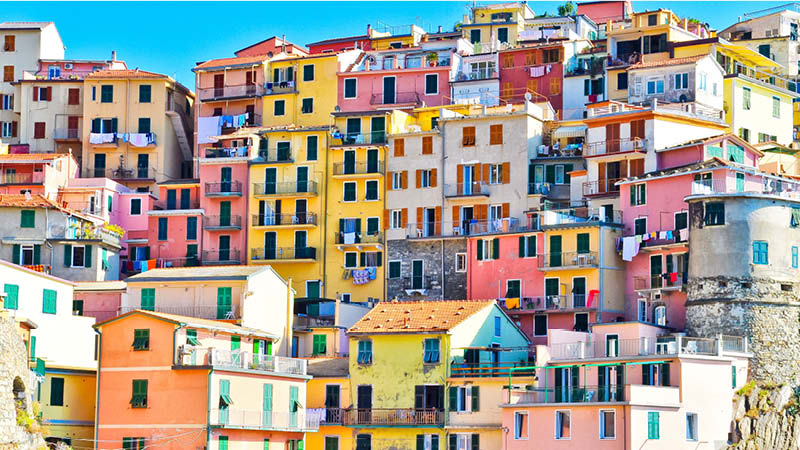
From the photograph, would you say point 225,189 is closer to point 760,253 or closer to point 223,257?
point 223,257

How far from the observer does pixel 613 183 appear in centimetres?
8412

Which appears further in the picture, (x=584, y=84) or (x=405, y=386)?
(x=584, y=84)

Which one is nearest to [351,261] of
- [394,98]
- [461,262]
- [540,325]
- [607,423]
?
[461,262]

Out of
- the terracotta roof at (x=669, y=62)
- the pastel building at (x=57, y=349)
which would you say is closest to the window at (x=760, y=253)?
the terracotta roof at (x=669, y=62)

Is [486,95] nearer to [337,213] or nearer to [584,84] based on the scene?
[584,84]

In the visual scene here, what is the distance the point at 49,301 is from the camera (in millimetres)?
73688

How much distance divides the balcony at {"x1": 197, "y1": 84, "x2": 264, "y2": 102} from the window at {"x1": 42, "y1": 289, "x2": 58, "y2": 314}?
30.4 m

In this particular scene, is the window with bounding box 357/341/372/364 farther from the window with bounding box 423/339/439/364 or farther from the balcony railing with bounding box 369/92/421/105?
the balcony railing with bounding box 369/92/421/105

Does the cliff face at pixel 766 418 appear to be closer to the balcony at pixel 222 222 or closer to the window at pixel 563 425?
the window at pixel 563 425

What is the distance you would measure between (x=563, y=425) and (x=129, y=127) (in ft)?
146

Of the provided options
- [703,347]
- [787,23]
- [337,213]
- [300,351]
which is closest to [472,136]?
[337,213]

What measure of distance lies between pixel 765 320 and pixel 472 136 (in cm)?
2278

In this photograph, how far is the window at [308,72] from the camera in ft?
329

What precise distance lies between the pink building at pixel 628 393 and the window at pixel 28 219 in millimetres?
30874
